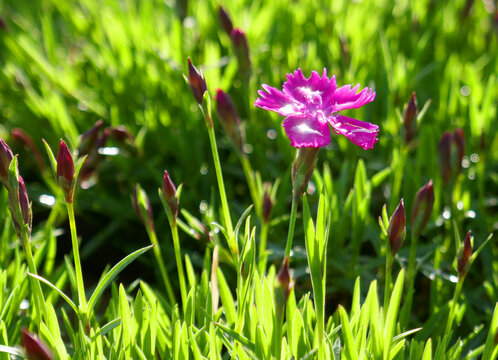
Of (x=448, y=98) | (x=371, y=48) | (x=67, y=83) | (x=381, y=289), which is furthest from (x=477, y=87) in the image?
(x=67, y=83)

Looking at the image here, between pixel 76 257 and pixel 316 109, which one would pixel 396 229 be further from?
pixel 76 257

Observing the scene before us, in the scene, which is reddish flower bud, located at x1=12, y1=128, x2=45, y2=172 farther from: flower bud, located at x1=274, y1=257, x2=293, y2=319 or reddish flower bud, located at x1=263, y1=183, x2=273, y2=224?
flower bud, located at x1=274, y1=257, x2=293, y2=319

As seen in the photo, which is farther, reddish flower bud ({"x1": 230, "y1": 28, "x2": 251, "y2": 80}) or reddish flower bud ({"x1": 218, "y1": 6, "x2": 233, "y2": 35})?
reddish flower bud ({"x1": 218, "y1": 6, "x2": 233, "y2": 35})

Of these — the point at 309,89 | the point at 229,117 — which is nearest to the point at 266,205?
the point at 229,117

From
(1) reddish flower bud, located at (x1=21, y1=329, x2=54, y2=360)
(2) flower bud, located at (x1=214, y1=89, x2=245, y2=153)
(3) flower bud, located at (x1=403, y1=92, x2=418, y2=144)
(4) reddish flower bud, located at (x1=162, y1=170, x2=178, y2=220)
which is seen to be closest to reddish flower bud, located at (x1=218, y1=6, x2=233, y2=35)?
(2) flower bud, located at (x1=214, y1=89, x2=245, y2=153)

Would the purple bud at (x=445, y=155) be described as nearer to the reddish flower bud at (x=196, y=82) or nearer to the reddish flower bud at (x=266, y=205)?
the reddish flower bud at (x=266, y=205)
